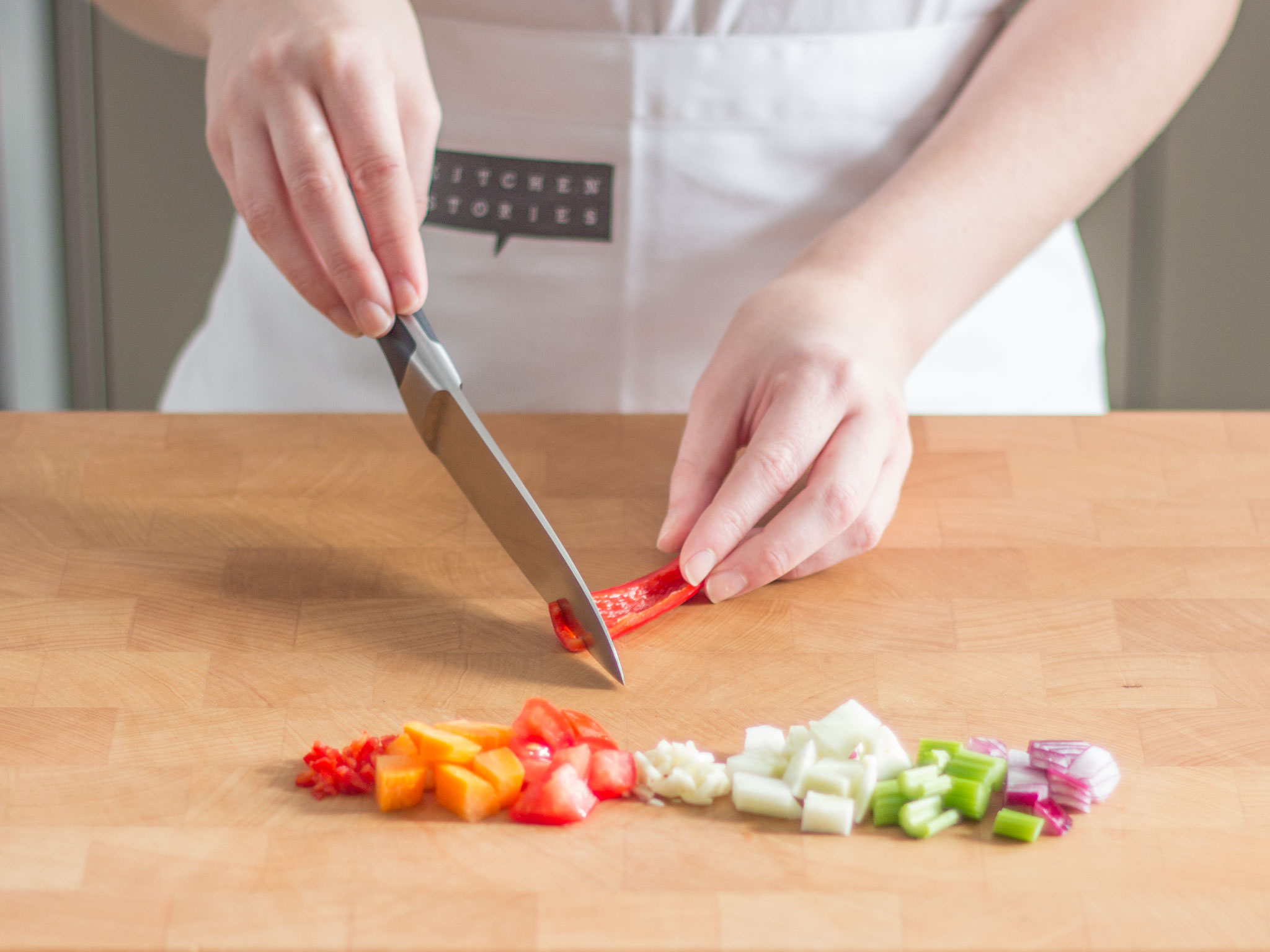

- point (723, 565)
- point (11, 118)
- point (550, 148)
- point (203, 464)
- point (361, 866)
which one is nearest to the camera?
point (361, 866)

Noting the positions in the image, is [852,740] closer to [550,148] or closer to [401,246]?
[401,246]

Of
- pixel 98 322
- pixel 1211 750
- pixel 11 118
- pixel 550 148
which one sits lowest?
pixel 98 322

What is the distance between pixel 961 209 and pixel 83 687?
3.67ft

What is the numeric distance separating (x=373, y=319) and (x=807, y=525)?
478 millimetres

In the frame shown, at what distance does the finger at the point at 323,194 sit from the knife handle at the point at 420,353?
0.04 m

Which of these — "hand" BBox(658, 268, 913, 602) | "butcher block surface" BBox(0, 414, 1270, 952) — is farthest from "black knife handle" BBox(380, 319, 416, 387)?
"hand" BBox(658, 268, 913, 602)

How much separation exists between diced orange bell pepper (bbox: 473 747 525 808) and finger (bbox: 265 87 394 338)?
44cm

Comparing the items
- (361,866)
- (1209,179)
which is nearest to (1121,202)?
(1209,179)

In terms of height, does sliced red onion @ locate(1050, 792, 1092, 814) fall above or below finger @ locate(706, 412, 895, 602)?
below

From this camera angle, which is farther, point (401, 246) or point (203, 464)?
point (203, 464)

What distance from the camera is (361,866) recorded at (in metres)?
0.99

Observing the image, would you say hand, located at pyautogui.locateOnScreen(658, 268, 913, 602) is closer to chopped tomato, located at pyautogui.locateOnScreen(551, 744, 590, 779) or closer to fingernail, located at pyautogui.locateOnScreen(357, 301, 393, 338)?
chopped tomato, located at pyautogui.locateOnScreen(551, 744, 590, 779)

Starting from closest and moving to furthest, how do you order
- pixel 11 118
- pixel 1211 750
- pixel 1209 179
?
pixel 1211 750, pixel 11 118, pixel 1209 179

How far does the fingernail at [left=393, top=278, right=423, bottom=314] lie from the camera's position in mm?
1217
